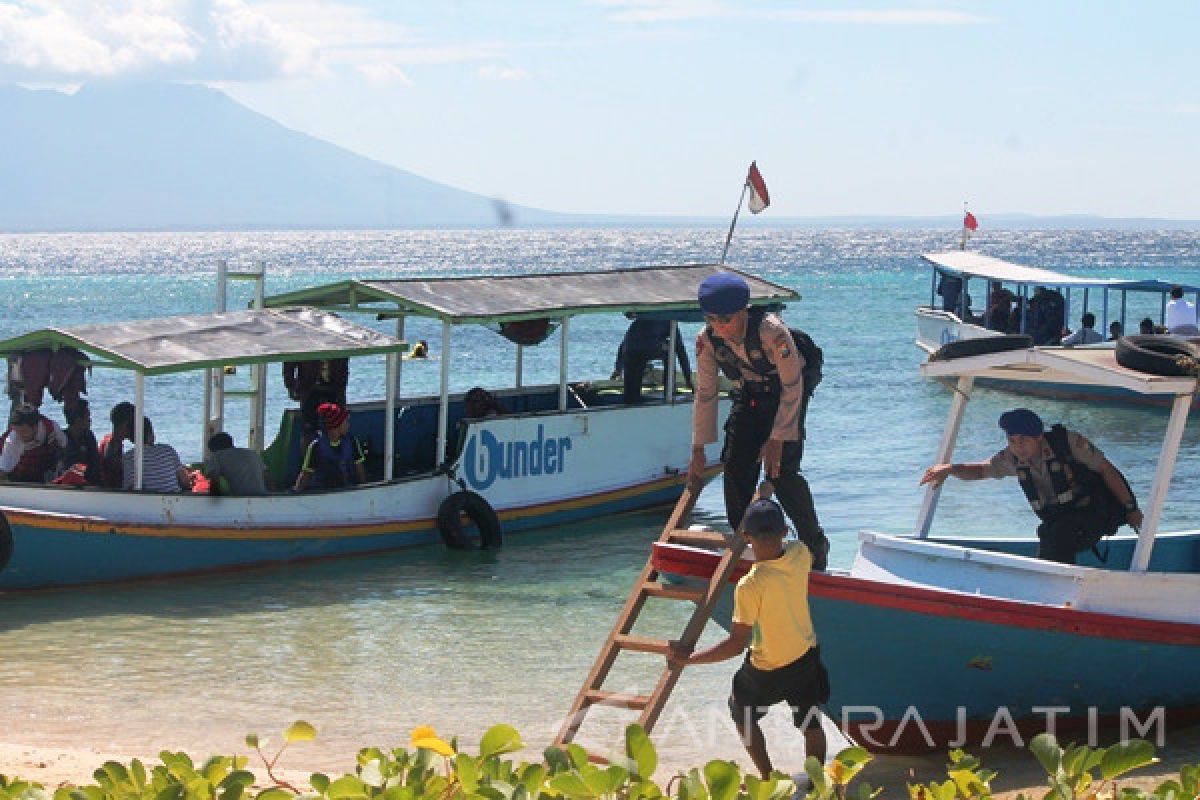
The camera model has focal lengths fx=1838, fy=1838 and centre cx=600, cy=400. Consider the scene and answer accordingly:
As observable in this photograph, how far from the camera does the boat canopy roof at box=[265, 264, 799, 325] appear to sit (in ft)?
49.5

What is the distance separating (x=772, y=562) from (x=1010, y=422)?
2409mm

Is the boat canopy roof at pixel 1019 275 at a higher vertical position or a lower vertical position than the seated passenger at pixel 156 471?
higher

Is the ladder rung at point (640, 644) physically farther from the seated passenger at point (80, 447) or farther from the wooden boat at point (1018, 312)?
the wooden boat at point (1018, 312)

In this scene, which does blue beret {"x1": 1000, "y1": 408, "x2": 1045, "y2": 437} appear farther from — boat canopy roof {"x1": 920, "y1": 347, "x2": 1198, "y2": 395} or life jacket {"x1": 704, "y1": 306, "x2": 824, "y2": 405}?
life jacket {"x1": 704, "y1": 306, "x2": 824, "y2": 405}

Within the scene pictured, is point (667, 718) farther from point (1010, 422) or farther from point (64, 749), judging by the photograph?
point (64, 749)

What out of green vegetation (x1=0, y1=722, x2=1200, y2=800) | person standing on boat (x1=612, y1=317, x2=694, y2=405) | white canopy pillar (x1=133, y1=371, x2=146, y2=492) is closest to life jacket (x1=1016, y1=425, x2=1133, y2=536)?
green vegetation (x1=0, y1=722, x2=1200, y2=800)

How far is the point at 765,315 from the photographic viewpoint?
29.1ft

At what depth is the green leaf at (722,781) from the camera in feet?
15.4

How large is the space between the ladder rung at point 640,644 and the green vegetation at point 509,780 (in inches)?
96.3

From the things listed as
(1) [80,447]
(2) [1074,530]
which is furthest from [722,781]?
(1) [80,447]

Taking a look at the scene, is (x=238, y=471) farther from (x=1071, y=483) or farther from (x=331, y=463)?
(x=1071, y=483)

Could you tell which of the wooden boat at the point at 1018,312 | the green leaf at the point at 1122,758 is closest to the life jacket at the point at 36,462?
the green leaf at the point at 1122,758

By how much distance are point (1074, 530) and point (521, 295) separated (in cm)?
750

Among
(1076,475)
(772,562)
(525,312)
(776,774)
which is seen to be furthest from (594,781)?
(525,312)
